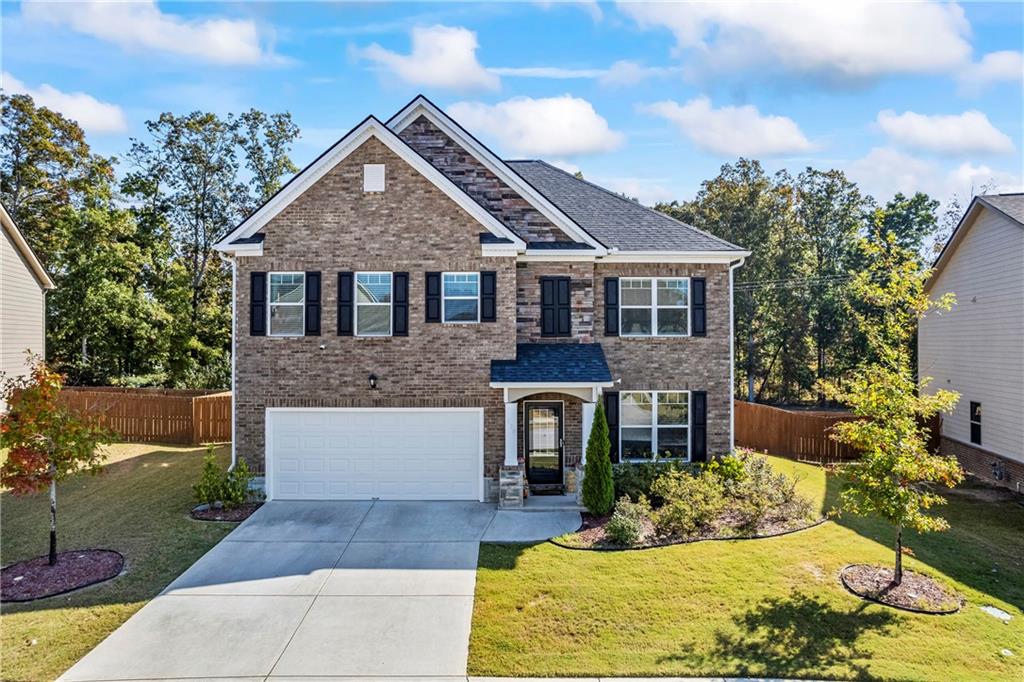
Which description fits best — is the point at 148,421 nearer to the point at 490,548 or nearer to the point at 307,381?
the point at 307,381

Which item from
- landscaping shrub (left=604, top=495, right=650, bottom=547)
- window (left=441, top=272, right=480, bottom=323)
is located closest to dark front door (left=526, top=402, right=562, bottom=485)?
window (left=441, top=272, right=480, bottom=323)

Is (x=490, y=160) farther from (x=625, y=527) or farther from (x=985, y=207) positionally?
(x=985, y=207)

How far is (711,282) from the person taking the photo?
49.4 feet

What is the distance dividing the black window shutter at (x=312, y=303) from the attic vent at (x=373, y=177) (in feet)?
7.74

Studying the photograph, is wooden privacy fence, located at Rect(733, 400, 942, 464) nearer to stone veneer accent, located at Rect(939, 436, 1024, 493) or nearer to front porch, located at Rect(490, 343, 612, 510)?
stone veneer accent, located at Rect(939, 436, 1024, 493)

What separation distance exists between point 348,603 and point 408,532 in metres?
2.95

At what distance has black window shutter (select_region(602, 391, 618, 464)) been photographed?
14797 millimetres

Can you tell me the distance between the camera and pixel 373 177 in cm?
1352

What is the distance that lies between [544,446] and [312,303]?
6.51 metres

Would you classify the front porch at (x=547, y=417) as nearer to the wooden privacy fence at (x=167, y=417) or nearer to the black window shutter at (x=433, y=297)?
the black window shutter at (x=433, y=297)

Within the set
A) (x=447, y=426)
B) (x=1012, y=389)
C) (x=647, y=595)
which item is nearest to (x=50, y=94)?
(x=447, y=426)

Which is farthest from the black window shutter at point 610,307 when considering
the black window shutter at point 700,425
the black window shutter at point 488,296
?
the black window shutter at point 488,296

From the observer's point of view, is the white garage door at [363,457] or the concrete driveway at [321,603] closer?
the concrete driveway at [321,603]

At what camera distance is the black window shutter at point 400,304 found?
538 inches
